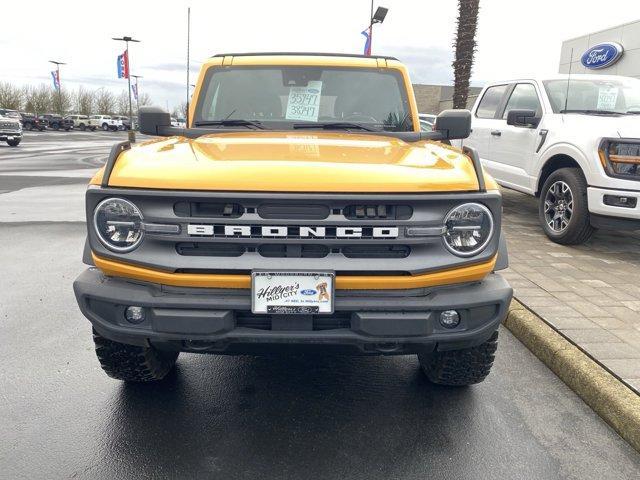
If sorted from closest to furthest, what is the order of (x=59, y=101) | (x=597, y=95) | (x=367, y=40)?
1. (x=597, y=95)
2. (x=367, y=40)
3. (x=59, y=101)

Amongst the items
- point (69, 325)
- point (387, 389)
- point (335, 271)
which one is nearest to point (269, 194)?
point (335, 271)

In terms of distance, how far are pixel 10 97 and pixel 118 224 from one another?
A: 78845mm

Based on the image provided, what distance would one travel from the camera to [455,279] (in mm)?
2340

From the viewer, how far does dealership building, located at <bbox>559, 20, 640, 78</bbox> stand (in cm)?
1711

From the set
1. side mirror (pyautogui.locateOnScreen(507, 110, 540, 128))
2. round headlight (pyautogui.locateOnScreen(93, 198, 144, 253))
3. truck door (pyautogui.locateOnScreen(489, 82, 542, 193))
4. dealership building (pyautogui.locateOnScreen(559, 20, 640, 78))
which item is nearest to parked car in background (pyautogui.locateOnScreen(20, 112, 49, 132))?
dealership building (pyautogui.locateOnScreen(559, 20, 640, 78))

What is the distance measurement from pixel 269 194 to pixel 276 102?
1.66 m

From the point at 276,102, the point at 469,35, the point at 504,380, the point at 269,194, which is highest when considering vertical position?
the point at 469,35

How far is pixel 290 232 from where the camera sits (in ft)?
7.44

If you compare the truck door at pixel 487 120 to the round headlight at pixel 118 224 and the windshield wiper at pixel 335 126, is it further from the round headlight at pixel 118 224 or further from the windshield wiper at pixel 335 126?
the round headlight at pixel 118 224

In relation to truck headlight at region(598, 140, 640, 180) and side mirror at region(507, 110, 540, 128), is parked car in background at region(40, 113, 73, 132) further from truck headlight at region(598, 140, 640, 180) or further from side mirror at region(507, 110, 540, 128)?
truck headlight at region(598, 140, 640, 180)

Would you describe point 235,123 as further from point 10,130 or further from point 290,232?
point 10,130

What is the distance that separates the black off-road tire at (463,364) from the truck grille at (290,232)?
67cm

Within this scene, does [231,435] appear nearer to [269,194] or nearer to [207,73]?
[269,194]

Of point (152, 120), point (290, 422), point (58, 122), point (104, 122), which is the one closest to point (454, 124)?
point (152, 120)
